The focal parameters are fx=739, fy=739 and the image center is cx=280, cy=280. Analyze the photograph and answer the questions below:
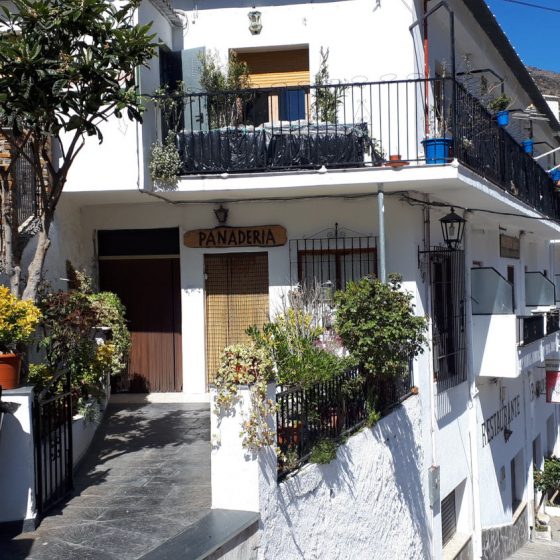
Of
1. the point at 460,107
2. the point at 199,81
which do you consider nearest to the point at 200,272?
the point at 199,81

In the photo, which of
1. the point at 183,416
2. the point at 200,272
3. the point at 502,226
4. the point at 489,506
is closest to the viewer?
the point at 183,416

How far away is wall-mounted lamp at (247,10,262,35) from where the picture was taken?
1159 centimetres

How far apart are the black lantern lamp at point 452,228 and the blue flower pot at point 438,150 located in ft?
→ 5.20

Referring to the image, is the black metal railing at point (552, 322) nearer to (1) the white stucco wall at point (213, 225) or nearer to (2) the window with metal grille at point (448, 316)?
(2) the window with metal grille at point (448, 316)

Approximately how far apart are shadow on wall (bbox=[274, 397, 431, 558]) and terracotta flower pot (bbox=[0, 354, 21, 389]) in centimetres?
270

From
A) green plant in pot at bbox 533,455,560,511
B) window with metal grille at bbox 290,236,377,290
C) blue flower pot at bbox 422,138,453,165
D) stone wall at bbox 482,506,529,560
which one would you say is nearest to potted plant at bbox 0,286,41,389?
window with metal grille at bbox 290,236,377,290

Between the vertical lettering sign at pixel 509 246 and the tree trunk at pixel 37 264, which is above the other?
the vertical lettering sign at pixel 509 246

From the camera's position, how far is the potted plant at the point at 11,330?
22.6 ft

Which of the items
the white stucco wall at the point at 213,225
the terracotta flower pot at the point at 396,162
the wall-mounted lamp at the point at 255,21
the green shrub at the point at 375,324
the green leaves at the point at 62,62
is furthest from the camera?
the wall-mounted lamp at the point at 255,21

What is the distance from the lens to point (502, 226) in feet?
52.0

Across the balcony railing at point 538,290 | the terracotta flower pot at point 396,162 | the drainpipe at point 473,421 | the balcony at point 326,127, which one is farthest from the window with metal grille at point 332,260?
the balcony railing at point 538,290

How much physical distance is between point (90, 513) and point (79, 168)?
512 centimetres

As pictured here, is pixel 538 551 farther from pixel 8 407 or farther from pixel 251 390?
pixel 8 407

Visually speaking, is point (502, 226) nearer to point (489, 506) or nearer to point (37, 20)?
point (489, 506)
